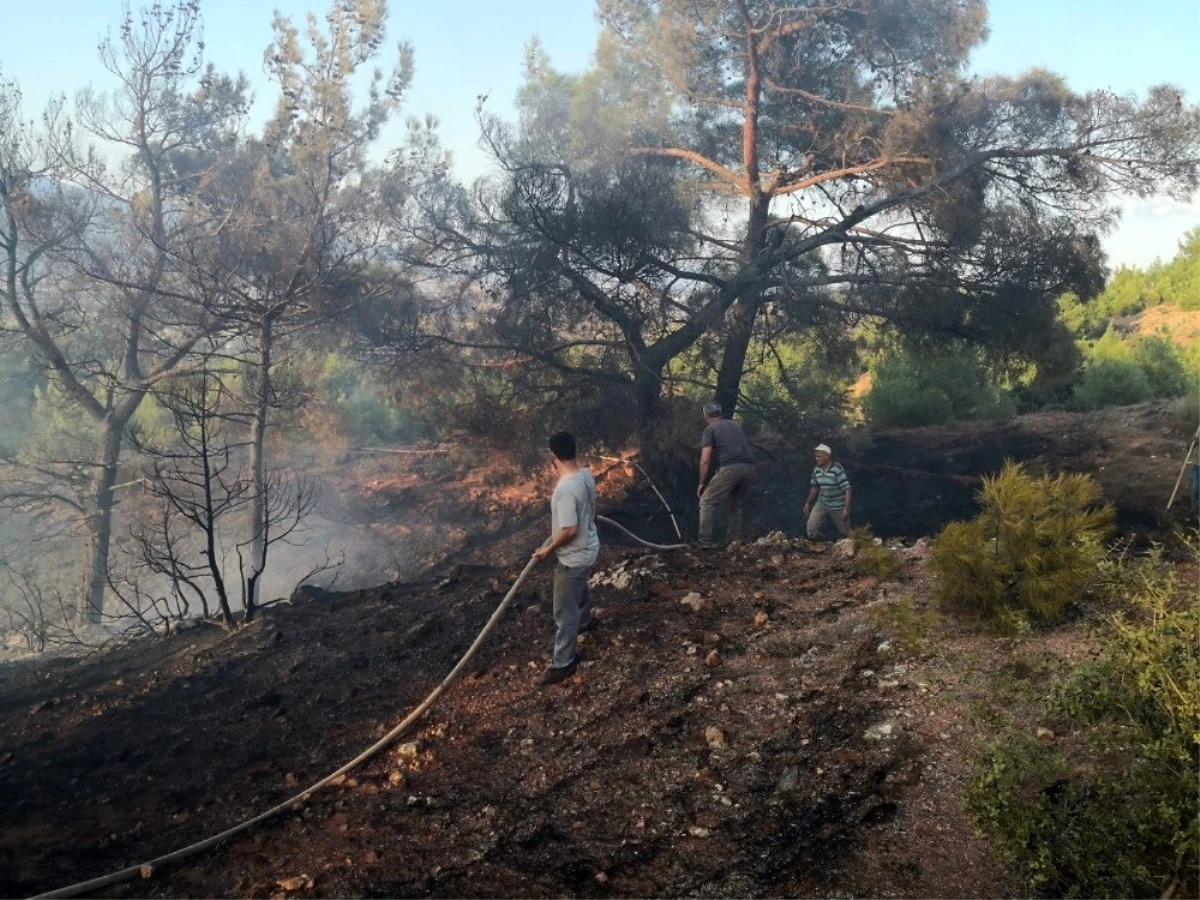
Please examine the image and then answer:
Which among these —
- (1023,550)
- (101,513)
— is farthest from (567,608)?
(101,513)

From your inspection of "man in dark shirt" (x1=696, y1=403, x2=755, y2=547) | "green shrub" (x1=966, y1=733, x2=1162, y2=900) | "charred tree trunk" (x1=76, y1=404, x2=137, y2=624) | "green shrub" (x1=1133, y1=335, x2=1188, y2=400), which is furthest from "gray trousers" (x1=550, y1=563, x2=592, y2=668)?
"green shrub" (x1=1133, y1=335, x2=1188, y2=400)

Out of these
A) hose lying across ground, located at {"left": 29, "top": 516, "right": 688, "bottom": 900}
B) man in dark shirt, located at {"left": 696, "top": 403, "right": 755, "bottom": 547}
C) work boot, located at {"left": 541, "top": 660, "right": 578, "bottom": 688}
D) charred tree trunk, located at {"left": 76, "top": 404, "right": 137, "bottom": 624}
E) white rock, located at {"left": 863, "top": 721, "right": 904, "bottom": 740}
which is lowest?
white rock, located at {"left": 863, "top": 721, "right": 904, "bottom": 740}

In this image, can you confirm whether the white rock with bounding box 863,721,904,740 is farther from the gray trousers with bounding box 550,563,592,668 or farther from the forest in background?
the forest in background

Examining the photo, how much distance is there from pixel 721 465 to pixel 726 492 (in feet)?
1.04

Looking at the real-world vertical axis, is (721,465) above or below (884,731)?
above

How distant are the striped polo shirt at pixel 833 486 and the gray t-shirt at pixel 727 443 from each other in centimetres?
94

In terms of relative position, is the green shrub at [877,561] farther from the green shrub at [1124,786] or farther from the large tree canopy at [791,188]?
the large tree canopy at [791,188]

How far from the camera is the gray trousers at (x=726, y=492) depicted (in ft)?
29.7

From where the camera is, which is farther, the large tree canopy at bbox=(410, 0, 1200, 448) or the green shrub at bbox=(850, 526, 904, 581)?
the large tree canopy at bbox=(410, 0, 1200, 448)

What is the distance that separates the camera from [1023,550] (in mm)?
5422

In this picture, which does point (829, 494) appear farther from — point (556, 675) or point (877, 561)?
point (556, 675)

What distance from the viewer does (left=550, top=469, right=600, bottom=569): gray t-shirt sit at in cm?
571

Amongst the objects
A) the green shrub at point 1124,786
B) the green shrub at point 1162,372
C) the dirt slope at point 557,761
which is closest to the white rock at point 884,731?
the dirt slope at point 557,761

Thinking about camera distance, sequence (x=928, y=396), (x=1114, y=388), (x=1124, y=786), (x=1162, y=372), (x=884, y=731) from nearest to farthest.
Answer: (x=1124, y=786)
(x=884, y=731)
(x=928, y=396)
(x=1114, y=388)
(x=1162, y=372)
